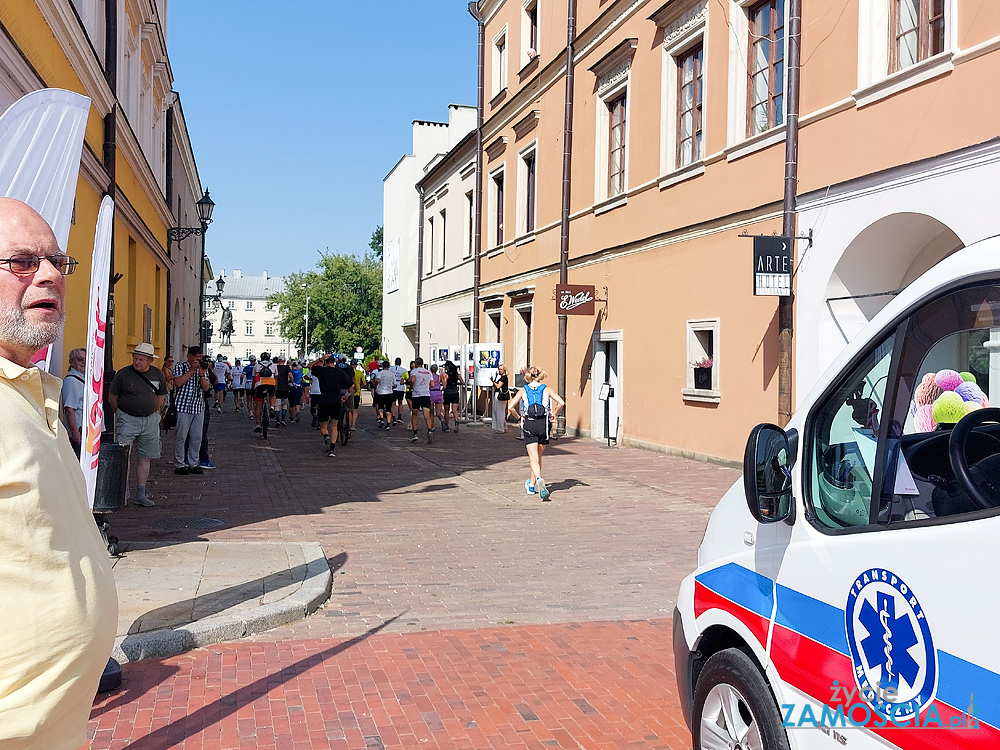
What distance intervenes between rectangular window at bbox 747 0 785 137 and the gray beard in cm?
1344

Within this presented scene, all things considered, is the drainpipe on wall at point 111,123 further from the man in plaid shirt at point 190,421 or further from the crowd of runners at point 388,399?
the crowd of runners at point 388,399

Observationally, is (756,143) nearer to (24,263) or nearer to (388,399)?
(388,399)

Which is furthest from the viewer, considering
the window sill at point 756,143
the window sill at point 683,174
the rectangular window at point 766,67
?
the window sill at point 683,174

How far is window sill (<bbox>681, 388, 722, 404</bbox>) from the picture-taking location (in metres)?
15.2

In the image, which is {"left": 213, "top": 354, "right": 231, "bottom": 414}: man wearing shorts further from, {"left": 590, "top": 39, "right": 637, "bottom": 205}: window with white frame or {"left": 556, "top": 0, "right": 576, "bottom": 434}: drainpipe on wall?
{"left": 590, "top": 39, "right": 637, "bottom": 205}: window with white frame

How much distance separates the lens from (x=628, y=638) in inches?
228

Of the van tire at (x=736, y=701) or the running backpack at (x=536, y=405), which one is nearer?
the van tire at (x=736, y=701)

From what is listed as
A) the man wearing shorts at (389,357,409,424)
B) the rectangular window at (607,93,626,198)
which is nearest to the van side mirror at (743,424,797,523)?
the rectangular window at (607,93,626,198)

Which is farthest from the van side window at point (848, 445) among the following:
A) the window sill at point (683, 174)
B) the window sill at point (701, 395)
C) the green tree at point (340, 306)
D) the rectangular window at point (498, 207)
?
the green tree at point (340, 306)

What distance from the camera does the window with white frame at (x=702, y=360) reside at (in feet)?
50.3

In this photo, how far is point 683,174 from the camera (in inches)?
652

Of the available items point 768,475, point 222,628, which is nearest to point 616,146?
point 222,628

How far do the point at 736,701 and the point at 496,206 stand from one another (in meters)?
27.0

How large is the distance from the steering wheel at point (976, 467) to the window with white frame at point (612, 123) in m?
17.4
